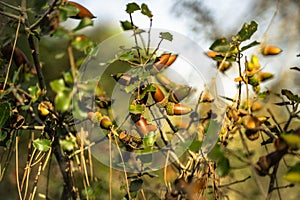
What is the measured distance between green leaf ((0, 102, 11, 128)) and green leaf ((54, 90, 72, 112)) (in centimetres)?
27

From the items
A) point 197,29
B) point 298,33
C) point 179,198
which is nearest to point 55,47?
point 179,198

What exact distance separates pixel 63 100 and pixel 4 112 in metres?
0.28

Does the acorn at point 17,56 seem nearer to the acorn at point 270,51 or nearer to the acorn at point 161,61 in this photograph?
the acorn at point 161,61

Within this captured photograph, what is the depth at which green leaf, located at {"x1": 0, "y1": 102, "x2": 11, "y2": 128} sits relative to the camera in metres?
0.76

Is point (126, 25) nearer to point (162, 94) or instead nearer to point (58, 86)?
point (162, 94)

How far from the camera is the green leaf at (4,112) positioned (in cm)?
76

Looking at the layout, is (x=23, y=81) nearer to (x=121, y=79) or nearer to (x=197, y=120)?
(x=121, y=79)

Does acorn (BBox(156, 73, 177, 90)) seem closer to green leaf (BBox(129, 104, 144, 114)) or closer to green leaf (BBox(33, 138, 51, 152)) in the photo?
Answer: green leaf (BBox(129, 104, 144, 114))

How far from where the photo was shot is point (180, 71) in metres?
1.01

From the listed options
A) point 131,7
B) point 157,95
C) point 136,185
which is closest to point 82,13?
point 131,7

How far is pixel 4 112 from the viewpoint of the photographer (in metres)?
0.76

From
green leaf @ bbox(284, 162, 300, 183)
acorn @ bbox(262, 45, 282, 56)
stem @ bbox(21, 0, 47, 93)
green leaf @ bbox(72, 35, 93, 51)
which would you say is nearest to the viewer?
green leaf @ bbox(284, 162, 300, 183)

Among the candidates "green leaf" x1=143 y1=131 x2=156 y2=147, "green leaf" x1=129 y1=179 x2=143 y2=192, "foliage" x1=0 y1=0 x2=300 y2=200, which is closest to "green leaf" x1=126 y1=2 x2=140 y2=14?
"foliage" x1=0 y1=0 x2=300 y2=200

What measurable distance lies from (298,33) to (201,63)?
2.11m
